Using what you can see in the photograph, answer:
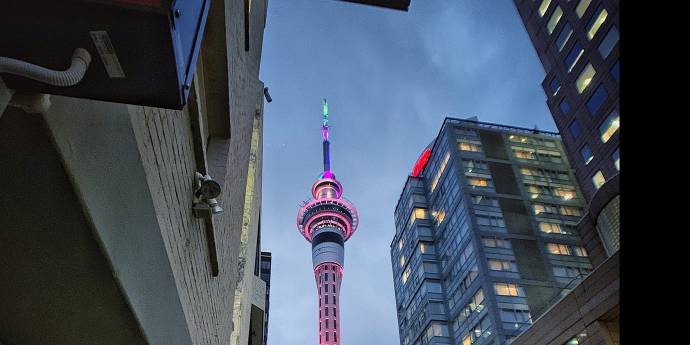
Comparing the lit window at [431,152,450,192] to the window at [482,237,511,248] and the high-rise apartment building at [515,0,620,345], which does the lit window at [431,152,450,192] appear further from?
the high-rise apartment building at [515,0,620,345]

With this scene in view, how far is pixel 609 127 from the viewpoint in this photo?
35.5 metres

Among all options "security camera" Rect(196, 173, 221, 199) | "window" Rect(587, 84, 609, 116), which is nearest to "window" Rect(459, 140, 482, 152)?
"window" Rect(587, 84, 609, 116)

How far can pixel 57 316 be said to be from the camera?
2637 mm

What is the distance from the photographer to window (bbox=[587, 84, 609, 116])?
119 feet

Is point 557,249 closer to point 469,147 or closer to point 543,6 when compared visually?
point 469,147

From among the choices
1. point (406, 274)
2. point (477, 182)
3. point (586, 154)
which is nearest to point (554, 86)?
point (586, 154)

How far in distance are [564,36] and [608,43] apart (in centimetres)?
655

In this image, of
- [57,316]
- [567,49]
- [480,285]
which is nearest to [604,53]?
A: [567,49]

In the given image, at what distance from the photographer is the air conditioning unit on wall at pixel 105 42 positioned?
60.7 inches

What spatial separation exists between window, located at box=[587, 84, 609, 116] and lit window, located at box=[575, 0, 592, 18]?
268 inches

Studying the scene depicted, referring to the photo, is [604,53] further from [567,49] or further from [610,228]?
[610,228]

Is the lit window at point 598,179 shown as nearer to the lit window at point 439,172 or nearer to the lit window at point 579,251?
the lit window at point 579,251

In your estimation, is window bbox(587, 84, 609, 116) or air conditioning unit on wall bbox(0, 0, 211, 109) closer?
air conditioning unit on wall bbox(0, 0, 211, 109)

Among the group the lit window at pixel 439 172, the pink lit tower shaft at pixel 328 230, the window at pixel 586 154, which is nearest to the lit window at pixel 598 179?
the window at pixel 586 154
